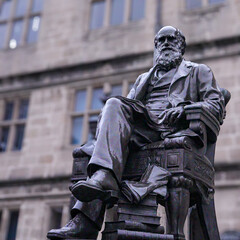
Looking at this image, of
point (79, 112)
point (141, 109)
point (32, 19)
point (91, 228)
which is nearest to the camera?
point (91, 228)

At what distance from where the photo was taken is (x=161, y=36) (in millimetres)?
2947

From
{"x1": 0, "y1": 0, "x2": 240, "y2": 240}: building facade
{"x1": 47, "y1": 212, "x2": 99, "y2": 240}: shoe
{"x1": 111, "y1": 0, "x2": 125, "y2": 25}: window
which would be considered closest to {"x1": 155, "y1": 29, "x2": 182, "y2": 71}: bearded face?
{"x1": 47, "y1": 212, "x2": 99, "y2": 240}: shoe

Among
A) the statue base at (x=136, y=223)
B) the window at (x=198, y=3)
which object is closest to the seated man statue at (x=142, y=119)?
the statue base at (x=136, y=223)

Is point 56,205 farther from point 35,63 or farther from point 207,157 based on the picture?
point 207,157

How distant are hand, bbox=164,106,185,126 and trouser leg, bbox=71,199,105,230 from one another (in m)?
0.65

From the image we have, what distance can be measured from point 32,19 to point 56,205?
4378mm

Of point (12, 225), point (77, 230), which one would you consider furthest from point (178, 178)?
point (12, 225)

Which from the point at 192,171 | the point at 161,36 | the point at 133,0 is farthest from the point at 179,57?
the point at 133,0

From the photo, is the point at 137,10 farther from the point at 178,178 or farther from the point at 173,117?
the point at 178,178

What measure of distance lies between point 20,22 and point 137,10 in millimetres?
2844

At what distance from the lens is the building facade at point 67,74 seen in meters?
7.55

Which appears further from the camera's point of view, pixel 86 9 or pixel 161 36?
pixel 86 9

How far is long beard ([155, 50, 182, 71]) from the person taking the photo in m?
2.92

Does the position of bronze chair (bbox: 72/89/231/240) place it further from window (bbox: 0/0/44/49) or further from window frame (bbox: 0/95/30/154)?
window (bbox: 0/0/44/49)
